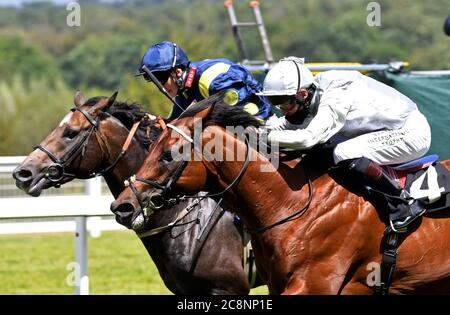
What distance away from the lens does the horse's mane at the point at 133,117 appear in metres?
6.55

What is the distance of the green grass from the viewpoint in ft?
31.5

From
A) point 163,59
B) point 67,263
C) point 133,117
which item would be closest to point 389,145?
point 163,59

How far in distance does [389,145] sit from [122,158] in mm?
1900

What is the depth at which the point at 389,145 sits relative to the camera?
18.1ft

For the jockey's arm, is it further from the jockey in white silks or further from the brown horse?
the brown horse

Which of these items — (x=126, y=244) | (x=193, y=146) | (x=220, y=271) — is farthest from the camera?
(x=126, y=244)

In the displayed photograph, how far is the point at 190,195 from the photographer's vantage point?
5.31 m

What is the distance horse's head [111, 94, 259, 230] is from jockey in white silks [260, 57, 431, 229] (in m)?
0.37

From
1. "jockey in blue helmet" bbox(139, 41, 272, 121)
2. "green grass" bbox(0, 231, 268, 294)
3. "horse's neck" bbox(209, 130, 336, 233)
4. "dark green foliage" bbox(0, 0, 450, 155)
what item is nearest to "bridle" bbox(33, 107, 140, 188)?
"jockey in blue helmet" bbox(139, 41, 272, 121)

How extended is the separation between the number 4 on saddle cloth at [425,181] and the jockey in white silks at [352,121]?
55mm

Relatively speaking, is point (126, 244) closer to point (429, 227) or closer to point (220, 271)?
point (220, 271)
